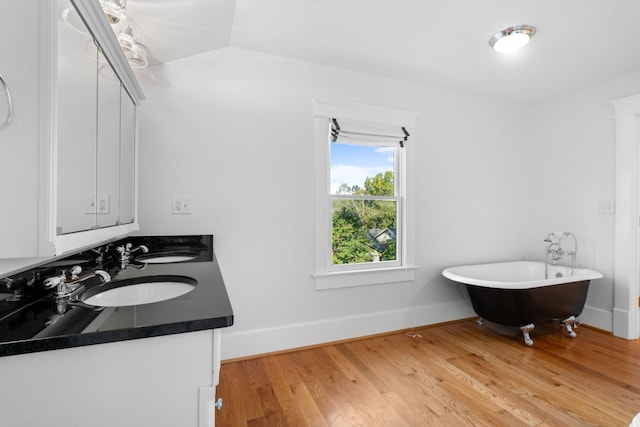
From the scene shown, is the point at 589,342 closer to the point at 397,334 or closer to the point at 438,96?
the point at 397,334

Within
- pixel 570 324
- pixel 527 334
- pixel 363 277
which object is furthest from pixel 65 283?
pixel 570 324

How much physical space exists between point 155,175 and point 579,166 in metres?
3.91

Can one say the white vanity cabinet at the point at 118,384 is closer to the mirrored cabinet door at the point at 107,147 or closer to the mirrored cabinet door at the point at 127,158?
the mirrored cabinet door at the point at 107,147

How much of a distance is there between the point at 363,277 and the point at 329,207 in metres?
0.69

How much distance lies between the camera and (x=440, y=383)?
6.49 feet

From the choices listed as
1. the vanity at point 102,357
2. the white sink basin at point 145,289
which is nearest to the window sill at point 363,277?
the white sink basin at point 145,289

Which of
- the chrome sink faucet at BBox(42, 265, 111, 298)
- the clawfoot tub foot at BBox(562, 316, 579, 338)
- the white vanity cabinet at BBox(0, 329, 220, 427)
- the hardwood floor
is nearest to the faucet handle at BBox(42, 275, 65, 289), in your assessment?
the chrome sink faucet at BBox(42, 265, 111, 298)

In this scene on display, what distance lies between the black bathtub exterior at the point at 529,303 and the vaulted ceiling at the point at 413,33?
187 cm

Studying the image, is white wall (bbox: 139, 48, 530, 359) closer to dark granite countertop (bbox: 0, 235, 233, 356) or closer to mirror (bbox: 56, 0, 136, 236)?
mirror (bbox: 56, 0, 136, 236)

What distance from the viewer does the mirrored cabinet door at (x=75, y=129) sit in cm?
86

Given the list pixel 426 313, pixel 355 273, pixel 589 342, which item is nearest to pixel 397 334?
pixel 426 313

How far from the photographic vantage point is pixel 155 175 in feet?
6.94

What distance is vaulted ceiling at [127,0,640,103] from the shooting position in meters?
1.81

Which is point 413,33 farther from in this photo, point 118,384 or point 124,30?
point 118,384
